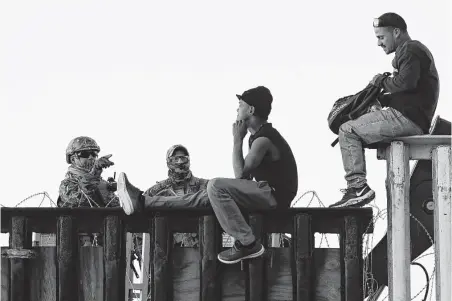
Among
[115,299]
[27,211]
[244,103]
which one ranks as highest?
[244,103]

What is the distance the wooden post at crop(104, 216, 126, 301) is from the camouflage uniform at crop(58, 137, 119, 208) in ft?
3.22

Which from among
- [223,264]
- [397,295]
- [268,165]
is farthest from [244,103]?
[397,295]

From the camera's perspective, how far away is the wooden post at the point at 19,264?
12.6 meters

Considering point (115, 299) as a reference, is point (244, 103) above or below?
above

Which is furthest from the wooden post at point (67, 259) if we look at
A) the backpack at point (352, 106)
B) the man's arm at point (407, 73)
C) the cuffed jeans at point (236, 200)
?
the man's arm at point (407, 73)

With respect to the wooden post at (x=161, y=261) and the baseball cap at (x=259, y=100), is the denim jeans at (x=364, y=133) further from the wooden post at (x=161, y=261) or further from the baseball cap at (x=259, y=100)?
the wooden post at (x=161, y=261)

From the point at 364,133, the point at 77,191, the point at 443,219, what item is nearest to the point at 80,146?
the point at 77,191

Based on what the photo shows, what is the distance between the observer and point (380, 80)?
12258 mm

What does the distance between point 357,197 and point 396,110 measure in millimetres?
931

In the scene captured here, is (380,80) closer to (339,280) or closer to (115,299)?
(339,280)

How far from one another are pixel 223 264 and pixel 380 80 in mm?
2374

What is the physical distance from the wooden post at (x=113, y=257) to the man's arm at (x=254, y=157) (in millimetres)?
1335

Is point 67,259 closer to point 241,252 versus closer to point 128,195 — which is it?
point 128,195

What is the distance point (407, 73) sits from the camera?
12.0 meters
